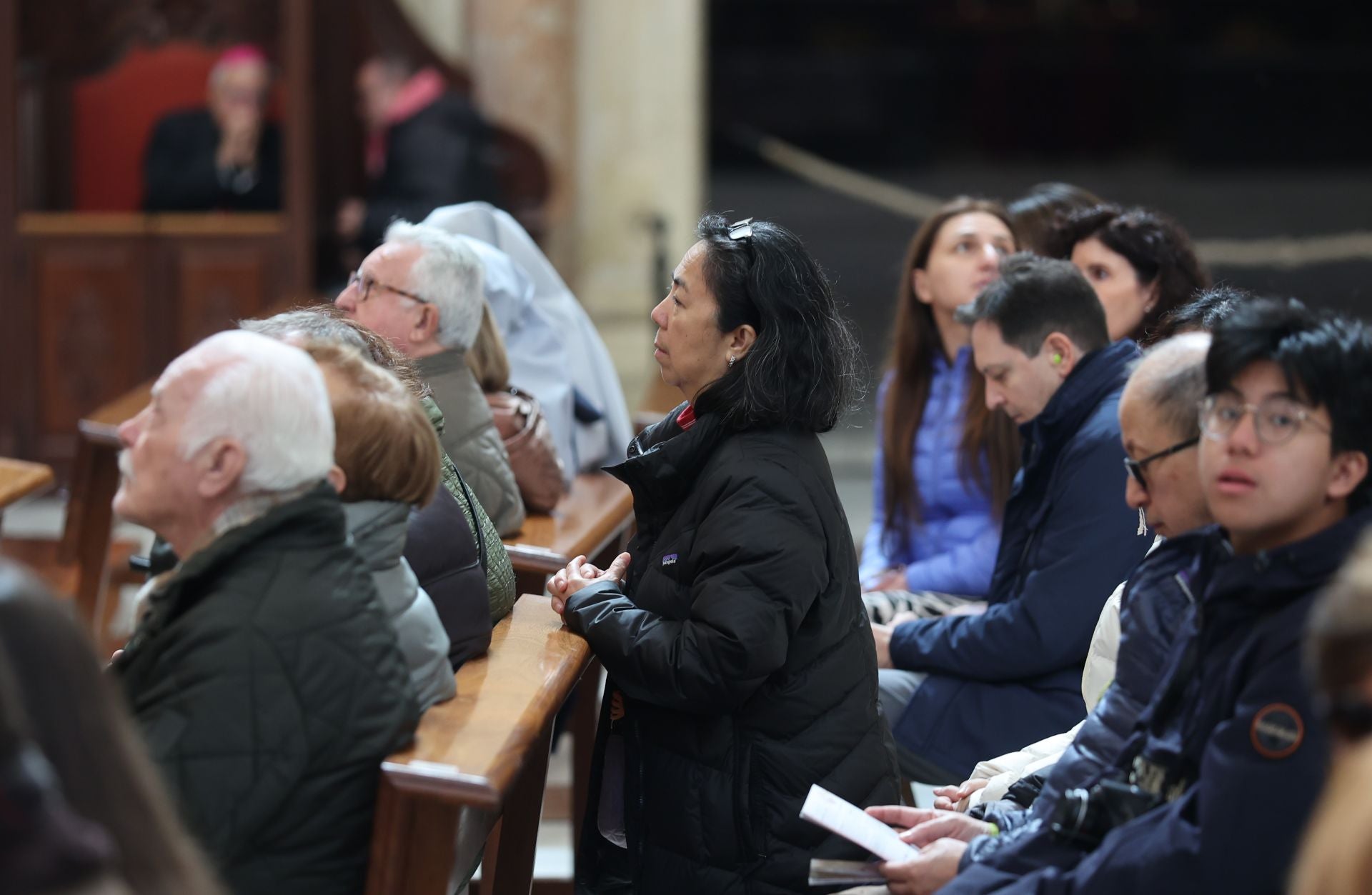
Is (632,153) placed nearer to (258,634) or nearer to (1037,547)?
(1037,547)

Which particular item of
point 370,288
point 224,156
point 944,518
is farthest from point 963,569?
point 224,156

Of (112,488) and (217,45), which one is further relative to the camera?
(217,45)

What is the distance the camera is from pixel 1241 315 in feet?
6.37

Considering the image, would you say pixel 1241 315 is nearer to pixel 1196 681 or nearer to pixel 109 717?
pixel 1196 681

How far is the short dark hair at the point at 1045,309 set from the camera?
319cm

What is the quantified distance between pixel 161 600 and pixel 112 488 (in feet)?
9.54

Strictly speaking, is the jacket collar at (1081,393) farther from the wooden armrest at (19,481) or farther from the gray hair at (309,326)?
the wooden armrest at (19,481)

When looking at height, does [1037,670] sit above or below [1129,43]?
below

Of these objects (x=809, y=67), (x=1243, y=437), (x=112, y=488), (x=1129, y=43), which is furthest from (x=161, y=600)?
(x=1129, y=43)

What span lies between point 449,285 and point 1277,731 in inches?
78.3

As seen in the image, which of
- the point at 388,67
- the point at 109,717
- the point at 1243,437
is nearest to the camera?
the point at 109,717

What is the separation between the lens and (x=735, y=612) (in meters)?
2.40

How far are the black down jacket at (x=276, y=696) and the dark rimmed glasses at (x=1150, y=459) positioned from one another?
1.01 meters

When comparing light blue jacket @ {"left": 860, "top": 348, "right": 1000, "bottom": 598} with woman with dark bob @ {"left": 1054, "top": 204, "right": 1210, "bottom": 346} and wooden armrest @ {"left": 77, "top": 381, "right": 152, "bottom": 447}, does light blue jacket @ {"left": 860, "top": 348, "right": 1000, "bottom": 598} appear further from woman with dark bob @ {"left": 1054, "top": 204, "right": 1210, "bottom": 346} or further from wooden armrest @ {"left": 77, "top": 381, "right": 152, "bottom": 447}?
wooden armrest @ {"left": 77, "top": 381, "right": 152, "bottom": 447}
